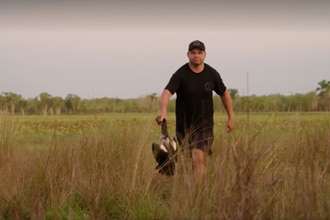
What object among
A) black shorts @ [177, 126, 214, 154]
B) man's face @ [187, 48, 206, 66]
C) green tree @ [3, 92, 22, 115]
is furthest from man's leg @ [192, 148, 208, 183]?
green tree @ [3, 92, 22, 115]

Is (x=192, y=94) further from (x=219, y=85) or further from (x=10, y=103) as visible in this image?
(x=10, y=103)

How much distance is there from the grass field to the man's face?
39.2 inches

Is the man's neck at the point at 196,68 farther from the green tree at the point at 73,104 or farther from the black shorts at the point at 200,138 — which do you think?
the green tree at the point at 73,104

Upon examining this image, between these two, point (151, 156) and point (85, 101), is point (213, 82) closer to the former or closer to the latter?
point (151, 156)

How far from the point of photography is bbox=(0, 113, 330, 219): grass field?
399cm

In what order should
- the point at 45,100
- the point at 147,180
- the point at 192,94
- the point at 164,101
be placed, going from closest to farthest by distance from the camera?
the point at 147,180, the point at 164,101, the point at 192,94, the point at 45,100

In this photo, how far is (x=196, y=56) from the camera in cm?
663

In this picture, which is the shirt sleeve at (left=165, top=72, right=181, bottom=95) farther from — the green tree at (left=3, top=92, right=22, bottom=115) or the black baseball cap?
the green tree at (left=3, top=92, right=22, bottom=115)

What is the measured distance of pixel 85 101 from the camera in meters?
9.57

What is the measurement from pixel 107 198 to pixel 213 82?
218 centimetres

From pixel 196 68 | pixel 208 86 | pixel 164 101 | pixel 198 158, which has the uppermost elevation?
pixel 196 68

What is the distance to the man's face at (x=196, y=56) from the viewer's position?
261 inches

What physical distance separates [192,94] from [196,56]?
48cm

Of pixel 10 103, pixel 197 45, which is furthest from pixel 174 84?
pixel 10 103
